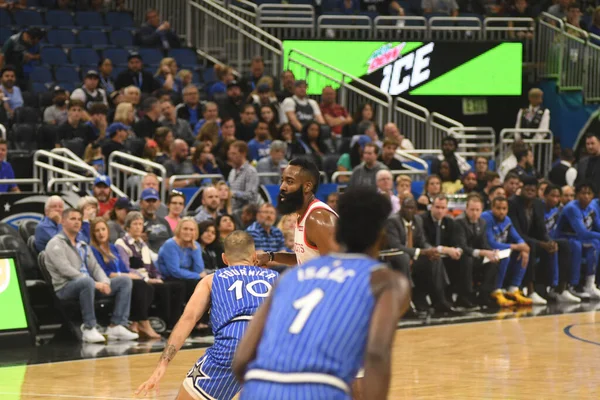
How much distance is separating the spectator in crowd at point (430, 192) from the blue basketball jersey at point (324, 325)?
11901mm

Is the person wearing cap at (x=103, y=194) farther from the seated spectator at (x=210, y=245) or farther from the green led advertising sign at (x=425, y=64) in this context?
the green led advertising sign at (x=425, y=64)

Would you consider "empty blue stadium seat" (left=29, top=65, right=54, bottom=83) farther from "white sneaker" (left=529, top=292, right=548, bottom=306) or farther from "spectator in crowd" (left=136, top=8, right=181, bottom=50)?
"white sneaker" (left=529, top=292, right=548, bottom=306)

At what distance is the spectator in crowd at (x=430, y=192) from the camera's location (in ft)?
52.4

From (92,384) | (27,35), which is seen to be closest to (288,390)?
(92,384)

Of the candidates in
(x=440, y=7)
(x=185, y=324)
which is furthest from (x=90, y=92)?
(x=185, y=324)

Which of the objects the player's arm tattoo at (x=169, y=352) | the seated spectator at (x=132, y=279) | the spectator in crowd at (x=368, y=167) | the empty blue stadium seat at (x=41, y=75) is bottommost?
the seated spectator at (x=132, y=279)

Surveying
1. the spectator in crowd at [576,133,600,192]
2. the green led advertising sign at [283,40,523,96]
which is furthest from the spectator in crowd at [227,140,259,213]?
the green led advertising sign at [283,40,523,96]

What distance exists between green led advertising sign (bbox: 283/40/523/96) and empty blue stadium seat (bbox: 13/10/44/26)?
14.1 feet

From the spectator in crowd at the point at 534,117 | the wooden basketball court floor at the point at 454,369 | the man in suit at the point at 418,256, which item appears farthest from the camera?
the spectator in crowd at the point at 534,117

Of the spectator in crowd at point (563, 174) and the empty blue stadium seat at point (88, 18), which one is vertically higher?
the empty blue stadium seat at point (88, 18)

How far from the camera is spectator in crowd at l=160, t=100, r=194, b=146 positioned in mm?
16438

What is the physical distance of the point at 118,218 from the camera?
44.4 feet

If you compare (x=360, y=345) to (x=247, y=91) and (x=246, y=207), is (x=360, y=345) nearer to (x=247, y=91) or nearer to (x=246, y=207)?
(x=246, y=207)

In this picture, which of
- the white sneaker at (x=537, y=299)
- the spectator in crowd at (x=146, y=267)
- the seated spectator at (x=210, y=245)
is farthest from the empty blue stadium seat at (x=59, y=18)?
the white sneaker at (x=537, y=299)
